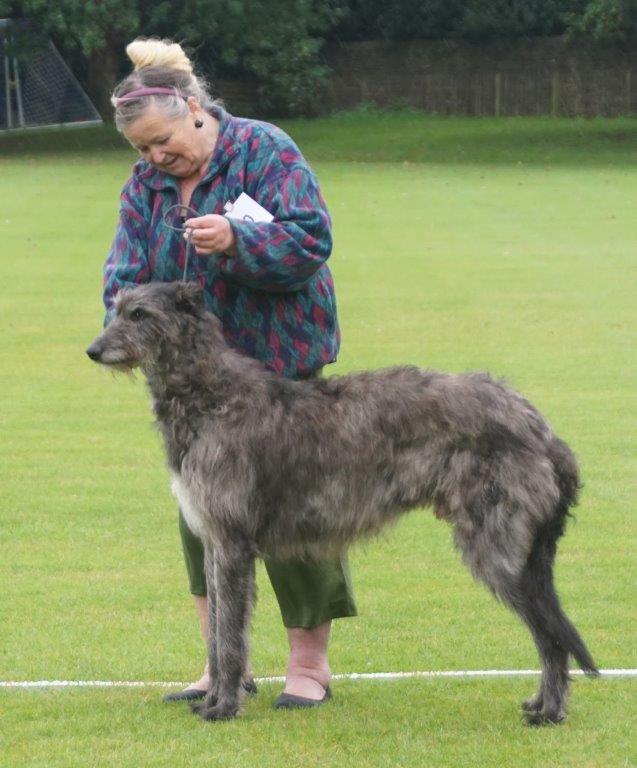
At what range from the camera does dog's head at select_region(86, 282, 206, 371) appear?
19.0 feet

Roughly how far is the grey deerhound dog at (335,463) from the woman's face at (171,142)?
1.75 ft

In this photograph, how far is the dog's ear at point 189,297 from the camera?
230 inches

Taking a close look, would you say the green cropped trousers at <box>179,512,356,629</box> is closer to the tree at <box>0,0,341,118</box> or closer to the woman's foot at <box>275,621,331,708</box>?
the woman's foot at <box>275,621,331,708</box>

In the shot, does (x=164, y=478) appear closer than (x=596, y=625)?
No

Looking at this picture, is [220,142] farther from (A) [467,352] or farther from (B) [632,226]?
(B) [632,226]

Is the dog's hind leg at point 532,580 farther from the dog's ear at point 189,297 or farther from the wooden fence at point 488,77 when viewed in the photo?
the wooden fence at point 488,77

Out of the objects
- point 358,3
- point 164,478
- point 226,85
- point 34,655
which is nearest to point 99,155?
point 226,85

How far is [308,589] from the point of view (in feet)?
20.9

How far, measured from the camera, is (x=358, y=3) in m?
57.8

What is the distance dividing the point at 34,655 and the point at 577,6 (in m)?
50.6

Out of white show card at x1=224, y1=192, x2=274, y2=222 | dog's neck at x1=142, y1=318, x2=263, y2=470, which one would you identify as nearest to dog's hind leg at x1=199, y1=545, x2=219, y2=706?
dog's neck at x1=142, y1=318, x2=263, y2=470

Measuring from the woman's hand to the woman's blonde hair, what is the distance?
467mm

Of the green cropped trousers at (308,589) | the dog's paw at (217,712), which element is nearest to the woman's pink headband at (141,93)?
the green cropped trousers at (308,589)

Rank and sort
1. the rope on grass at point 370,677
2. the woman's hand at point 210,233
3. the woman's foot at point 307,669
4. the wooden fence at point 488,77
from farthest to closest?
the wooden fence at point 488,77, the rope on grass at point 370,677, the woman's foot at point 307,669, the woman's hand at point 210,233
